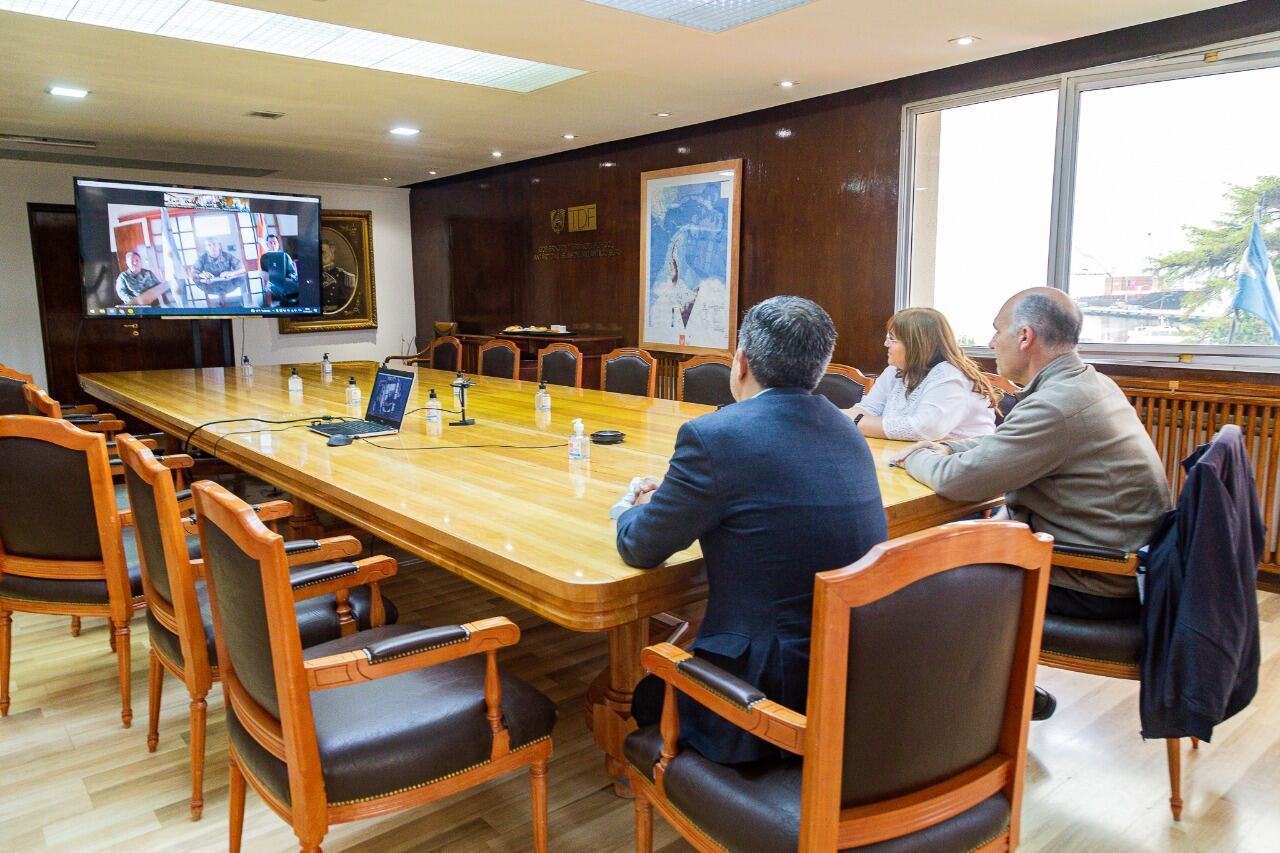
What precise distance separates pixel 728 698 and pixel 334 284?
9015mm

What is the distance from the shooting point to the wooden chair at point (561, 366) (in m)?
5.04

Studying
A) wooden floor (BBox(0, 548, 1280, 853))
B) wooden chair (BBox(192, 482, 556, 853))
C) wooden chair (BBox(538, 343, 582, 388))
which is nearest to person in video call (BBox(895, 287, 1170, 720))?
wooden floor (BBox(0, 548, 1280, 853))

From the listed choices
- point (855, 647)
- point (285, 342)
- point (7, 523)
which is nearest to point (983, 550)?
point (855, 647)

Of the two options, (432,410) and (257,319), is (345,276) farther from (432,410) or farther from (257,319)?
(432,410)

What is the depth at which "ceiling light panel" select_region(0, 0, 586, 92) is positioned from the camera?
360 cm

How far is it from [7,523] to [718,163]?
4754 millimetres

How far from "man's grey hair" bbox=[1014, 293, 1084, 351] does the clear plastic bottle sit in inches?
85.9

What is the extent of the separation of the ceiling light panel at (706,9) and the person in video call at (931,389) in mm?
1506

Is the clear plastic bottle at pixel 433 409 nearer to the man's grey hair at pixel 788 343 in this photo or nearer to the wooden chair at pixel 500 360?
the wooden chair at pixel 500 360

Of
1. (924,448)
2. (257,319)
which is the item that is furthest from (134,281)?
(924,448)

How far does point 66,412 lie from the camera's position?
4410mm

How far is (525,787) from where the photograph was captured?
85.4 inches

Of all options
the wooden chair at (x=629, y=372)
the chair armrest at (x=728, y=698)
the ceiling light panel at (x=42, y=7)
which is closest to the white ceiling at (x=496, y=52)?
the ceiling light panel at (x=42, y=7)

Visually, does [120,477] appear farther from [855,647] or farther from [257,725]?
[855,647]
